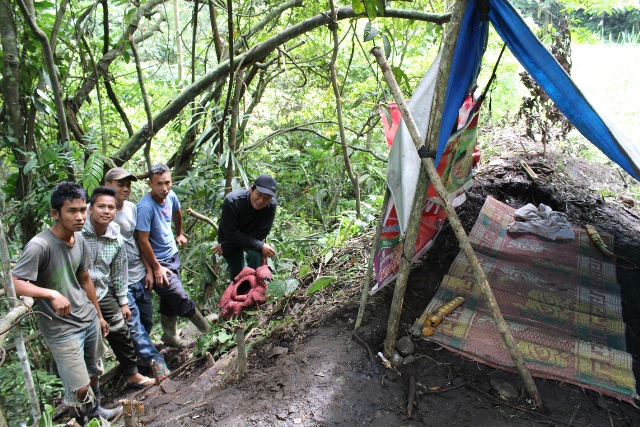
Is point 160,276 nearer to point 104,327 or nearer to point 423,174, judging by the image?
point 104,327

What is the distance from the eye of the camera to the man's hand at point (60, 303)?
2.35m

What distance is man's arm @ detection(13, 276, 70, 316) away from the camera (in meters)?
2.24

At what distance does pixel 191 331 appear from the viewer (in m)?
4.38

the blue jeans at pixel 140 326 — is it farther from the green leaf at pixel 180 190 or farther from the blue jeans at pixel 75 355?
the green leaf at pixel 180 190

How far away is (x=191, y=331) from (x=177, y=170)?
5.83 ft

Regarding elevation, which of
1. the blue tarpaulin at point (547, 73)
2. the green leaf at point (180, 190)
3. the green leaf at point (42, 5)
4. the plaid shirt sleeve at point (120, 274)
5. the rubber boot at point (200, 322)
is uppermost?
→ the green leaf at point (42, 5)

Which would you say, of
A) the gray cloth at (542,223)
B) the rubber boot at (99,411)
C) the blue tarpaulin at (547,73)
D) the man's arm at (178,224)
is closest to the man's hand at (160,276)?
the man's arm at (178,224)

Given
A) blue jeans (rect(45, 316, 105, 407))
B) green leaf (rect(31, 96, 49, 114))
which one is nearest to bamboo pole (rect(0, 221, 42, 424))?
blue jeans (rect(45, 316, 105, 407))

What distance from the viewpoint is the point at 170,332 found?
398 cm

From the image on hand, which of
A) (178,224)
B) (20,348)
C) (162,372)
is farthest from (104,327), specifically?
(178,224)

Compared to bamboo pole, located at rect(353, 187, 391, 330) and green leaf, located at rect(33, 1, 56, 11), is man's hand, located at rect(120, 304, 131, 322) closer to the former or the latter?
bamboo pole, located at rect(353, 187, 391, 330)

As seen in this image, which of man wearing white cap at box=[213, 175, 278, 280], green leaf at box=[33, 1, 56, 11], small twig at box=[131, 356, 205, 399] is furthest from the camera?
man wearing white cap at box=[213, 175, 278, 280]

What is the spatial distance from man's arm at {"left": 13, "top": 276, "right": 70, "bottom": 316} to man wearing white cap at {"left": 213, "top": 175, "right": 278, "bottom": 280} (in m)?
1.52

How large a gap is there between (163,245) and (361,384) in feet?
6.70
